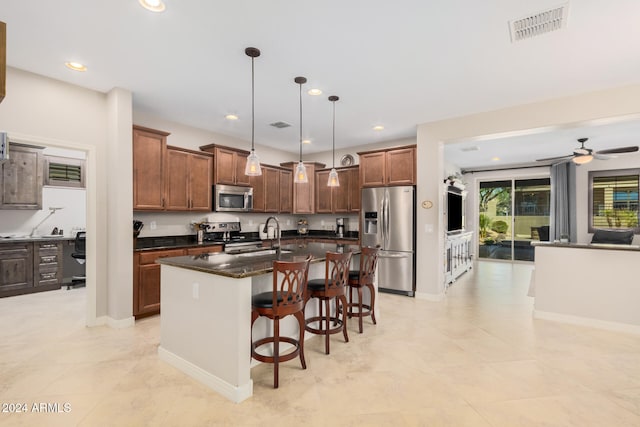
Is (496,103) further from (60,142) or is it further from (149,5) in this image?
(60,142)

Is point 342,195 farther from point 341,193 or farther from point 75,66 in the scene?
point 75,66

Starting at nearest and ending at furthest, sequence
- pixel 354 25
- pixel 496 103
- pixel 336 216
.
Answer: pixel 354 25 → pixel 496 103 → pixel 336 216

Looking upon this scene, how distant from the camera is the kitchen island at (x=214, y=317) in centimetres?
226

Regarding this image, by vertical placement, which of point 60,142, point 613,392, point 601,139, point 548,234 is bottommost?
point 613,392

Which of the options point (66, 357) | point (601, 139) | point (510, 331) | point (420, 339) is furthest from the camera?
point (601, 139)

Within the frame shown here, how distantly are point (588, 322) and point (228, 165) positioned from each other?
5.53m

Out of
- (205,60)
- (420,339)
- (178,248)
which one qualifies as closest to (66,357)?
(178,248)

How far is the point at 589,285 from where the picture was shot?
12.7ft

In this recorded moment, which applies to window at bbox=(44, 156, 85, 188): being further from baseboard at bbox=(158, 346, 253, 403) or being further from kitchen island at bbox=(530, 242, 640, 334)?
kitchen island at bbox=(530, 242, 640, 334)

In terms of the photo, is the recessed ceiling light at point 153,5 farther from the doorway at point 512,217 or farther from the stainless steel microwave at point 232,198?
the doorway at point 512,217

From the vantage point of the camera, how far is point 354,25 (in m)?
2.49

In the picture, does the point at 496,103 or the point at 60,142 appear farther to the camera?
the point at 496,103

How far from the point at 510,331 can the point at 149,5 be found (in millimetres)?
4686

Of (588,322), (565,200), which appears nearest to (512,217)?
(565,200)
